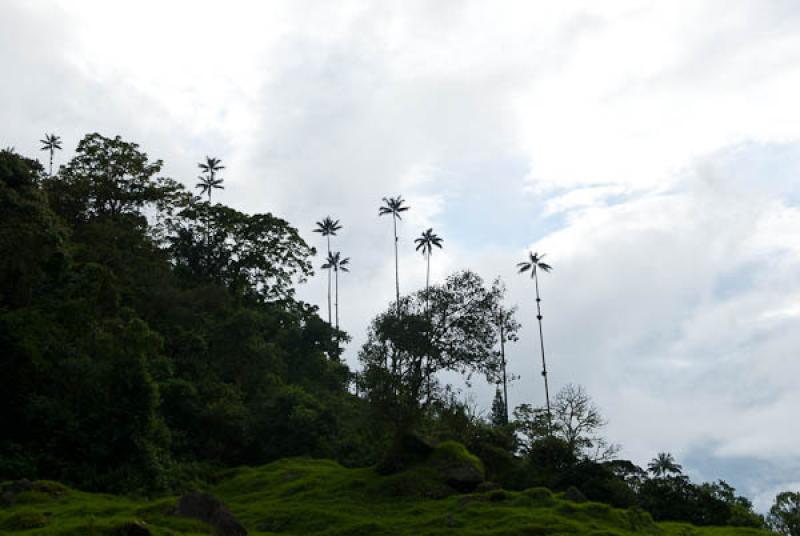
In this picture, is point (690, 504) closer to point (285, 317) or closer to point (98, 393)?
point (98, 393)

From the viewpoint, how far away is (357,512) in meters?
37.9

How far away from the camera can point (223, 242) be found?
8319cm

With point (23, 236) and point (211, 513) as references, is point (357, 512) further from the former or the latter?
point (23, 236)

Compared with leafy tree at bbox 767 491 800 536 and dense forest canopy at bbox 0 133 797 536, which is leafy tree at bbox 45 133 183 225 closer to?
dense forest canopy at bbox 0 133 797 536

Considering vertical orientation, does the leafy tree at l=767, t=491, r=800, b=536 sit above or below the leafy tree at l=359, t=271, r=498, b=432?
below

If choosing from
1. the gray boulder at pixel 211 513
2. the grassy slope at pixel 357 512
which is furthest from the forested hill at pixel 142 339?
the gray boulder at pixel 211 513

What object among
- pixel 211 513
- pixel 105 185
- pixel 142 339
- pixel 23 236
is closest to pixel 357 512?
pixel 211 513

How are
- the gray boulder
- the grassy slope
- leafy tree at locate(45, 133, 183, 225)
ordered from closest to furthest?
1. the gray boulder
2. the grassy slope
3. leafy tree at locate(45, 133, 183, 225)

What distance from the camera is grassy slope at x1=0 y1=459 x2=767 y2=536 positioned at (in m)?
29.9

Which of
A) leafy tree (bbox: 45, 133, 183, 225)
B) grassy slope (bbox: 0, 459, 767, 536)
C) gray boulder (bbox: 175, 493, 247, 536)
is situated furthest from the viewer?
leafy tree (bbox: 45, 133, 183, 225)

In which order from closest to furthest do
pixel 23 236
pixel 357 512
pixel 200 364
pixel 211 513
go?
pixel 211 513 < pixel 357 512 < pixel 23 236 < pixel 200 364

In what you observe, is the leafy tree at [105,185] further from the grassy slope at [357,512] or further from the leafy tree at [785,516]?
the leafy tree at [785,516]

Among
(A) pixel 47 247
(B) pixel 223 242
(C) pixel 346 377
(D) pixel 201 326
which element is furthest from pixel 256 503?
(B) pixel 223 242

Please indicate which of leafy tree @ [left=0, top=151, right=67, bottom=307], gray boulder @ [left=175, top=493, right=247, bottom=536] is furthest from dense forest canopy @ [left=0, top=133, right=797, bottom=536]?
gray boulder @ [left=175, top=493, right=247, bottom=536]
